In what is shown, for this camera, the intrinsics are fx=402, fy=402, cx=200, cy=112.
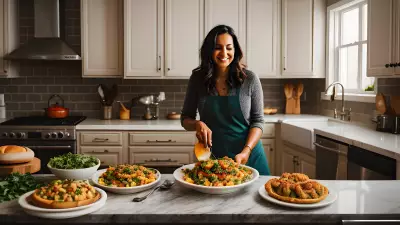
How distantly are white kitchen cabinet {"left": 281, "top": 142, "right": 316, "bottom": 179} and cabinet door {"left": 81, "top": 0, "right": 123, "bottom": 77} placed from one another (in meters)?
2.03

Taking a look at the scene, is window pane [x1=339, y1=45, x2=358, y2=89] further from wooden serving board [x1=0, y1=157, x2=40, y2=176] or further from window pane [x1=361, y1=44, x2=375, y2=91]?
wooden serving board [x1=0, y1=157, x2=40, y2=176]

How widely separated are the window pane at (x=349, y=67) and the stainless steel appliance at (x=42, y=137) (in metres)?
2.97

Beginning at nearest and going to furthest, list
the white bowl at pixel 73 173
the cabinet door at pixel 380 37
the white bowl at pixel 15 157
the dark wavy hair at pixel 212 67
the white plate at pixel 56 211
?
the white plate at pixel 56 211 → the white bowl at pixel 73 173 → the white bowl at pixel 15 157 → the dark wavy hair at pixel 212 67 → the cabinet door at pixel 380 37

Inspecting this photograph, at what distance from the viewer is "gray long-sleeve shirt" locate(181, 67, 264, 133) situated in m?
2.54

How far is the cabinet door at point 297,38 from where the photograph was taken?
456cm

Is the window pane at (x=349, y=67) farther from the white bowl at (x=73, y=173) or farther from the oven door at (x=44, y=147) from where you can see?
the white bowl at (x=73, y=173)

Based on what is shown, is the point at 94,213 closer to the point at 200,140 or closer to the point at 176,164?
the point at 200,140

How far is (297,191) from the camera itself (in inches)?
57.4

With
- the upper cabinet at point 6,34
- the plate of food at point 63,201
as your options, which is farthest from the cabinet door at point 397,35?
the upper cabinet at point 6,34

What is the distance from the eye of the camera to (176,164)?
4.16 m

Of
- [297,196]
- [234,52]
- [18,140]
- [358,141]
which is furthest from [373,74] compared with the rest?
[18,140]

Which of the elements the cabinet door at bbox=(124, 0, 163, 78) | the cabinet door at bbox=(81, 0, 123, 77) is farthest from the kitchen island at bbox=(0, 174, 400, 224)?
the cabinet door at bbox=(81, 0, 123, 77)

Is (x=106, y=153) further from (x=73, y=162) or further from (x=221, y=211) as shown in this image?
(x=221, y=211)

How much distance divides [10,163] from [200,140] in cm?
87
